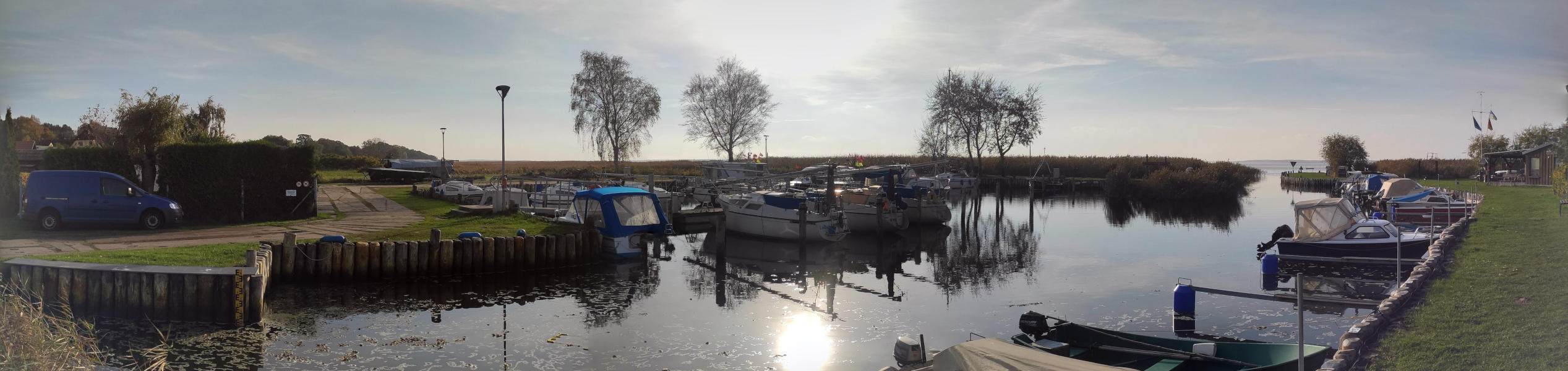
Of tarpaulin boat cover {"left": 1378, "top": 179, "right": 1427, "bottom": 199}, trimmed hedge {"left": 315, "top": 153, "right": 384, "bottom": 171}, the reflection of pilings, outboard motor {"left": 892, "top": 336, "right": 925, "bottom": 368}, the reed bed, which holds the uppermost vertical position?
trimmed hedge {"left": 315, "top": 153, "right": 384, "bottom": 171}

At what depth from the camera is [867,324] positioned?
50.5ft

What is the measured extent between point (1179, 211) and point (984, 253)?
74.2ft

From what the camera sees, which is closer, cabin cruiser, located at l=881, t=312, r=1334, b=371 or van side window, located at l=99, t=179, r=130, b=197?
cabin cruiser, located at l=881, t=312, r=1334, b=371

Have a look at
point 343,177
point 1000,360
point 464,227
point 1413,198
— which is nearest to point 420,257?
point 464,227

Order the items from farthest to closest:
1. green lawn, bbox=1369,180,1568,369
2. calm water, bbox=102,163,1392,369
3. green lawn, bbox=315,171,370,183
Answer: green lawn, bbox=315,171,370,183
calm water, bbox=102,163,1392,369
green lawn, bbox=1369,180,1568,369

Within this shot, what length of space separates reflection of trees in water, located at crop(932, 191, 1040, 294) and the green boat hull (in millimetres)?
7397

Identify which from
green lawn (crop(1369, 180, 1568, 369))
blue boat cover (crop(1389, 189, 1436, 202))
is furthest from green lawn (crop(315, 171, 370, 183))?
blue boat cover (crop(1389, 189, 1436, 202))

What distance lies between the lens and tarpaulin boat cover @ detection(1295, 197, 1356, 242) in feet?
71.7

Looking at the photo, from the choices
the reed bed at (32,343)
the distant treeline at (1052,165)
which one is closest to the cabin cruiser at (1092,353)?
the reed bed at (32,343)

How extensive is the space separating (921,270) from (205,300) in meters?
16.4

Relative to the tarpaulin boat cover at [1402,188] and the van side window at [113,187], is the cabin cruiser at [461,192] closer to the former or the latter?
the van side window at [113,187]

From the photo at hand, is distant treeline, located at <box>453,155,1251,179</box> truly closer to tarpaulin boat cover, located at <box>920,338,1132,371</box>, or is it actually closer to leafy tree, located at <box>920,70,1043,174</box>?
leafy tree, located at <box>920,70,1043,174</box>

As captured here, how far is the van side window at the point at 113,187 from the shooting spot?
20969 millimetres

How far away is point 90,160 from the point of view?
23.9 metres
